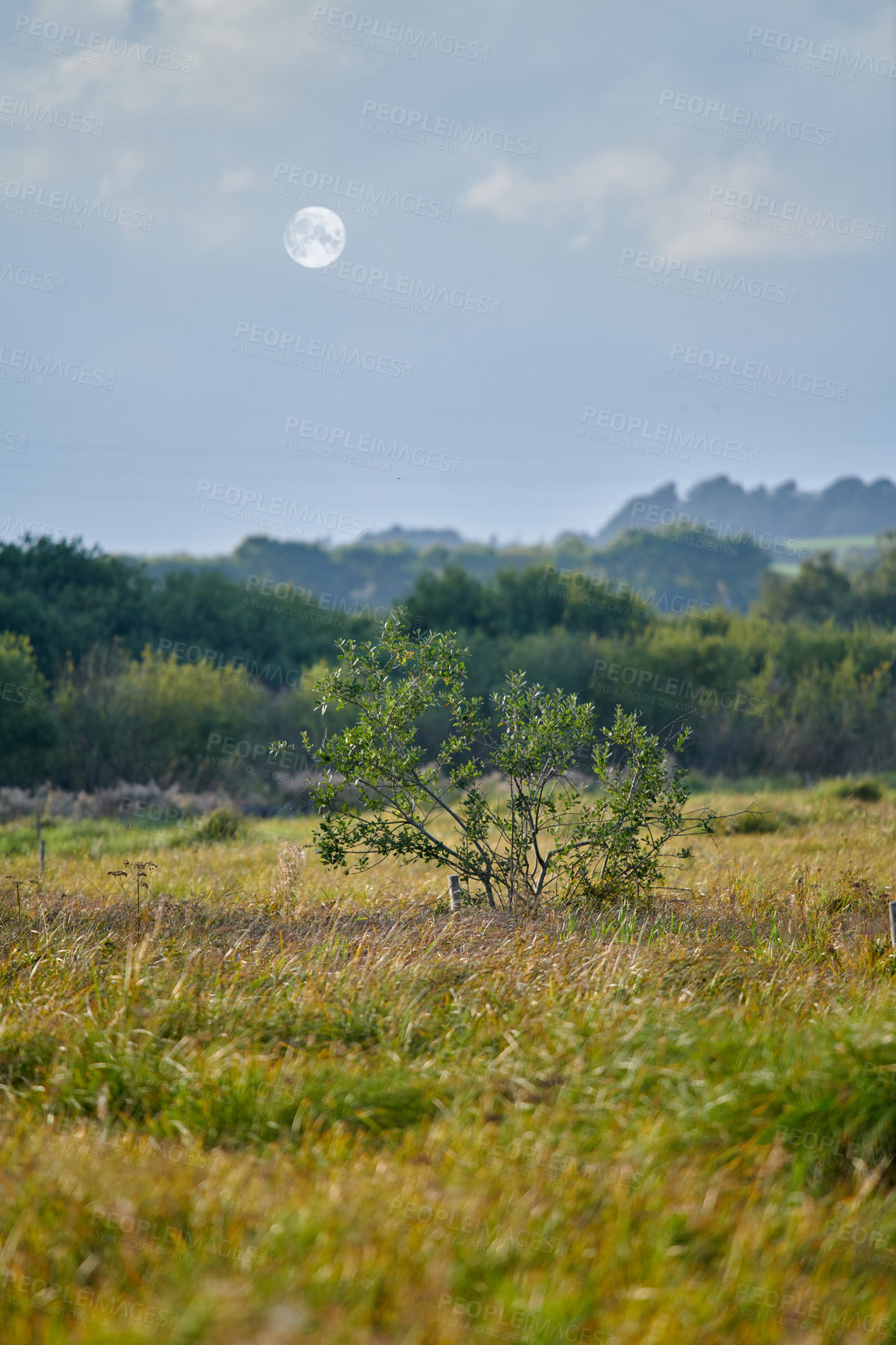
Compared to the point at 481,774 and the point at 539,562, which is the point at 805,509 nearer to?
the point at 539,562

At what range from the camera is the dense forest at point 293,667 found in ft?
78.1

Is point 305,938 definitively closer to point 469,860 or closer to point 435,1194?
A: point 469,860

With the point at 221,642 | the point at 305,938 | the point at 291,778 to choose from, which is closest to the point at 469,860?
the point at 305,938

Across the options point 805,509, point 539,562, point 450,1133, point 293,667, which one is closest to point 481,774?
point 450,1133

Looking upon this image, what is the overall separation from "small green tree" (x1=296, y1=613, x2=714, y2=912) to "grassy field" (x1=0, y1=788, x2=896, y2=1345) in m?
0.87

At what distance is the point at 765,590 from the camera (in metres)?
52.1

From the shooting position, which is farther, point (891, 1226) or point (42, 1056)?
point (42, 1056)

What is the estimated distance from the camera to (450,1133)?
139 inches

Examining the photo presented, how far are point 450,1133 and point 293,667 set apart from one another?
32.0 m

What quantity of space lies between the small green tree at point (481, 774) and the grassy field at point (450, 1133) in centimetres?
87

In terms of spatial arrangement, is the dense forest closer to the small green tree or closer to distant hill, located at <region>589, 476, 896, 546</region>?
the small green tree

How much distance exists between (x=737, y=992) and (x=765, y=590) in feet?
166

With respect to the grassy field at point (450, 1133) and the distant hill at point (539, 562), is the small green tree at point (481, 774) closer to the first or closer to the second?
the grassy field at point (450, 1133)

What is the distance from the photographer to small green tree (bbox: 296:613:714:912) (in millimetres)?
7062
